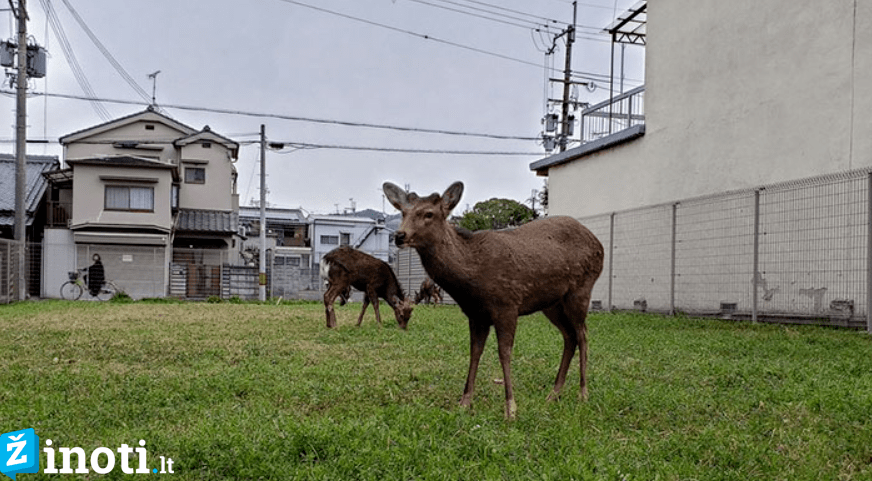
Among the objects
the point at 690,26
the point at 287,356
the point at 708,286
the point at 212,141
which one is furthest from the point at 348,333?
the point at 212,141

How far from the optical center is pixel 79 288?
26328 mm

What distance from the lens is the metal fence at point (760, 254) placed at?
9.88m

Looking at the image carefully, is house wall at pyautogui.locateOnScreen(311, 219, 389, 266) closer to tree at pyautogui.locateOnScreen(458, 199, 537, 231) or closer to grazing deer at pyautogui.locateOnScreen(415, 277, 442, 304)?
tree at pyautogui.locateOnScreen(458, 199, 537, 231)

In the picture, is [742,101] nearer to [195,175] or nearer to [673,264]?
[673,264]

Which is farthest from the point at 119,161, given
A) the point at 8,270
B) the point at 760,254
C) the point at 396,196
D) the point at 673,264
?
the point at 396,196

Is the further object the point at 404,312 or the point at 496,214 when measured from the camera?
the point at 496,214

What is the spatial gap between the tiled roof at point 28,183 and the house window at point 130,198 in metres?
3.29

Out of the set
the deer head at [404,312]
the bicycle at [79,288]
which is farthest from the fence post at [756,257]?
the bicycle at [79,288]

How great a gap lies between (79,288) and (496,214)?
23388 millimetres

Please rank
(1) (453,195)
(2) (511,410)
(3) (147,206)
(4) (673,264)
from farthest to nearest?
(3) (147,206)
(4) (673,264)
(1) (453,195)
(2) (511,410)

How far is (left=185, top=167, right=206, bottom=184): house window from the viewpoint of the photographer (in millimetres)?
34281

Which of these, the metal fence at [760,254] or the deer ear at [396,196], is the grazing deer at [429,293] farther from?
the deer ear at [396,196]

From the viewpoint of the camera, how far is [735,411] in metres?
4.59

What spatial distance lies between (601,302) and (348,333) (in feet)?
28.0
